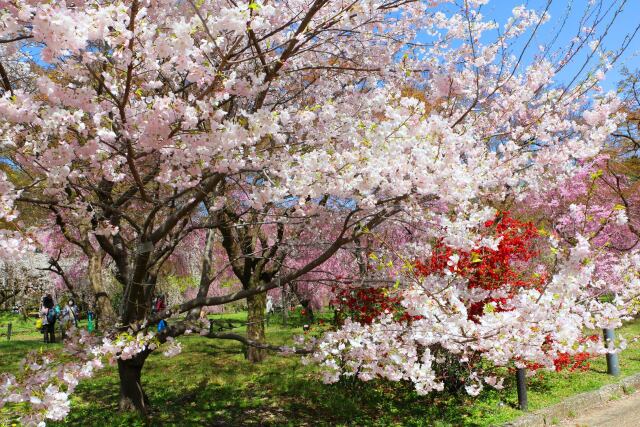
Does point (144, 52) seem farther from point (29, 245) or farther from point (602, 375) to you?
point (602, 375)

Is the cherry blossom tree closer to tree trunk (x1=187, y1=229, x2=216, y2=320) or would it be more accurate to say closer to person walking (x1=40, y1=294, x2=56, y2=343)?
tree trunk (x1=187, y1=229, x2=216, y2=320)

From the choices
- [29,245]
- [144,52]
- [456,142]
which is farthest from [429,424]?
[144,52]

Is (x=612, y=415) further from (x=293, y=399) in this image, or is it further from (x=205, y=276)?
(x=205, y=276)

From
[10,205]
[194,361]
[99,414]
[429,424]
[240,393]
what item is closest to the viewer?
[10,205]

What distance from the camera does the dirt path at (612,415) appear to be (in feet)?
19.2

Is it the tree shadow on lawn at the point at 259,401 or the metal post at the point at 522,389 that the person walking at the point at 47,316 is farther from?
the metal post at the point at 522,389

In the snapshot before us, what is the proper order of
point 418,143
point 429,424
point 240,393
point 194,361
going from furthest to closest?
point 194,361 → point 240,393 → point 429,424 → point 418,143

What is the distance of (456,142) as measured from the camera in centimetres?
404

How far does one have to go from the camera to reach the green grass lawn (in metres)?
6.05

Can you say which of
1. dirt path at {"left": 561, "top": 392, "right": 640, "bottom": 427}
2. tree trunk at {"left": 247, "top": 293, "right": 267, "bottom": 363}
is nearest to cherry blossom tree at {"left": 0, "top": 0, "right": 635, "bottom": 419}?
dirt path at {"left": 561, "top": 392, "right": 640, "bottom": 427}

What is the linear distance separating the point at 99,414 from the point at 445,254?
5331 millimetres

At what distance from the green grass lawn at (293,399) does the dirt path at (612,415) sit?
0.38 metres

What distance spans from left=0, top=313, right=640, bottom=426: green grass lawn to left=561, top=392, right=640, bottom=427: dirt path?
1.24ft

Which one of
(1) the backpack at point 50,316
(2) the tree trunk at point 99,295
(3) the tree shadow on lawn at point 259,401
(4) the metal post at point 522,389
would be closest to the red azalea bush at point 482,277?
(4) the metal post at point 522,389
